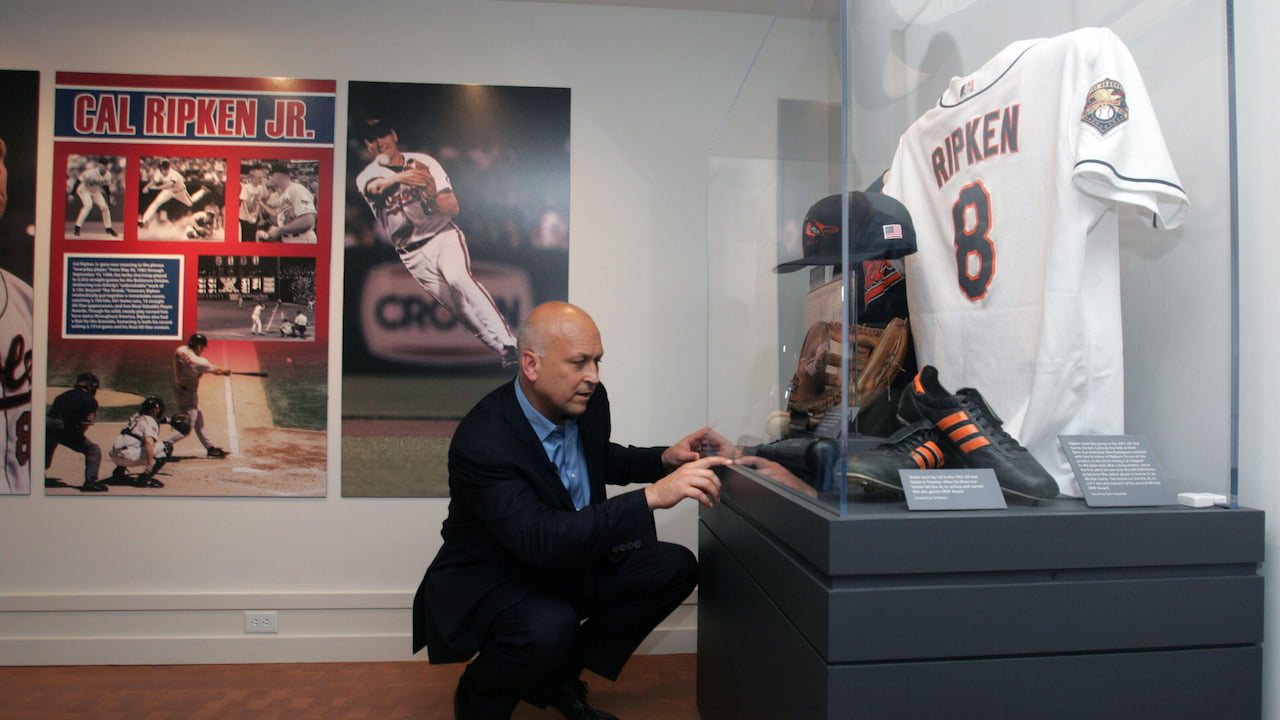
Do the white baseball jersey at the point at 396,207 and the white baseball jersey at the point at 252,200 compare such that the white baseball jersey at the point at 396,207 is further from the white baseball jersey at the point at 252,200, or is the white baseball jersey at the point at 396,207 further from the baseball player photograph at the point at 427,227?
the white baseball jersey at the point at 252,200

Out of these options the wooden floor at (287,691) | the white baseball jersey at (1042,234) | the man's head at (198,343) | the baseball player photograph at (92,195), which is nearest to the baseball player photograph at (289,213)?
the man's head at (198,343)

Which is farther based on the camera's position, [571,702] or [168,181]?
[168,181]

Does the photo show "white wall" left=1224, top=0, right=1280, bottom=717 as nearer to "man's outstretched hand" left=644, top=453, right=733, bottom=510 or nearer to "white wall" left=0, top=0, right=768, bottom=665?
"man's outstretched hand" left=644, top=453, right=733, bottom=510

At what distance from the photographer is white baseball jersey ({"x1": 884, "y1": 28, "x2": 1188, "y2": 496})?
1.29 meters

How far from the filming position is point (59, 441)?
8.94 ft

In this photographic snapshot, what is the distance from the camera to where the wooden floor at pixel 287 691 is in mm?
2228

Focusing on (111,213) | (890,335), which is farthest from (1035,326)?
(111,213)

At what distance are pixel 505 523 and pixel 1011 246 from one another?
128 centimetres

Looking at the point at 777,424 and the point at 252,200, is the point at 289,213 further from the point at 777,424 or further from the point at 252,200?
the point at 777,424

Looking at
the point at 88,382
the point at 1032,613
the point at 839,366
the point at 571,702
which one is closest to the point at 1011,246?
the point at 839,366

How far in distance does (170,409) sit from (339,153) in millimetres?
1159

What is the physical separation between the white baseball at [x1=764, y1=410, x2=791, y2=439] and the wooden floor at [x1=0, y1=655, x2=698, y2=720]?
1.02 metres

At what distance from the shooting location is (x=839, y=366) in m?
1.26

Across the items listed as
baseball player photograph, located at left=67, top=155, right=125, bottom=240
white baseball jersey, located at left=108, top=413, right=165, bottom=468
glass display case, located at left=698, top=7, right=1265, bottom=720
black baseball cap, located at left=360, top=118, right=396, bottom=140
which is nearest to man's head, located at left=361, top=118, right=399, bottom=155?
black baseball cap, located at left=360, top=118, right=396, bottom=140
